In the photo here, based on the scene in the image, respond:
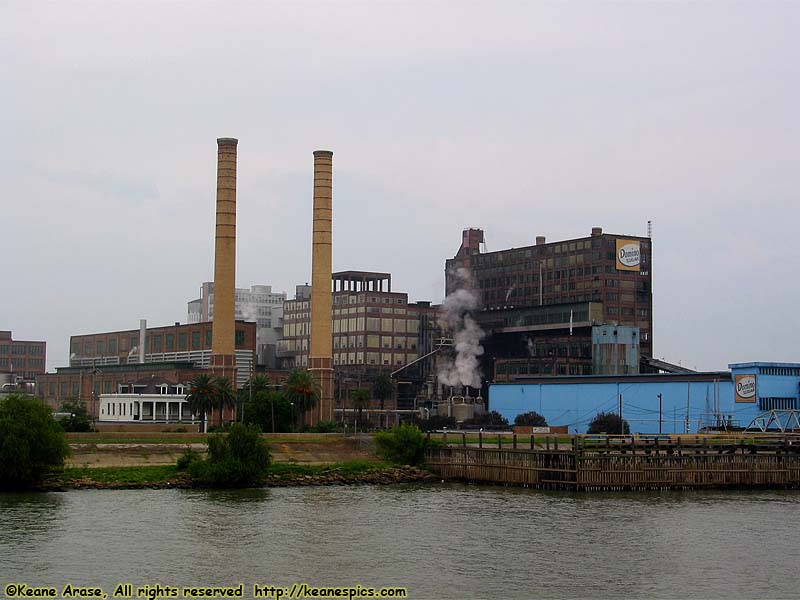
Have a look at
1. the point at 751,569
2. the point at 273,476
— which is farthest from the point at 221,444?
the point at 751,569

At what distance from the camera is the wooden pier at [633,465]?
90000 millimetres

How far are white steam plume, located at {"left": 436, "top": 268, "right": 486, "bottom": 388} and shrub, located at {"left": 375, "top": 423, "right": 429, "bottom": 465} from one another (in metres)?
80.4

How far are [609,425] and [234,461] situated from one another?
210 ft

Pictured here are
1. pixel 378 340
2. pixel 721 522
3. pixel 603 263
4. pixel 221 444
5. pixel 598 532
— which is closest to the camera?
pixel 598 532

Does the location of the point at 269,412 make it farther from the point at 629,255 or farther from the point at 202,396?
the point at 629,255

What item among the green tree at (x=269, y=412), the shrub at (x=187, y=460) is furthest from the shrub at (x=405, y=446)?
the green tree at (x=269, y=412)

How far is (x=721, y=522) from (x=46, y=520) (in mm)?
40160

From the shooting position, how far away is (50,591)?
46094mm

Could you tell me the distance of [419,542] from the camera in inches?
2410

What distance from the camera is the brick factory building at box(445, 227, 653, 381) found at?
167000 mm

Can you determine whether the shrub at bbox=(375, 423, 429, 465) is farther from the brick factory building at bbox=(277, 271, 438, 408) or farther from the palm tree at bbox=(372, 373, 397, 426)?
the brick factory building at bbox=(277, 271, 438, 408)

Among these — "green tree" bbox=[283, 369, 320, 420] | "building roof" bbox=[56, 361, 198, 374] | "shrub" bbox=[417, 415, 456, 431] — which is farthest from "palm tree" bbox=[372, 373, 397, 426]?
"green tree" bbox=[283, 369, 320, 420]

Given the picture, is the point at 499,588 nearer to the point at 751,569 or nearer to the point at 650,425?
the point at 751,569

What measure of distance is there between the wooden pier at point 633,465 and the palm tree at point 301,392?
88.3 ft
